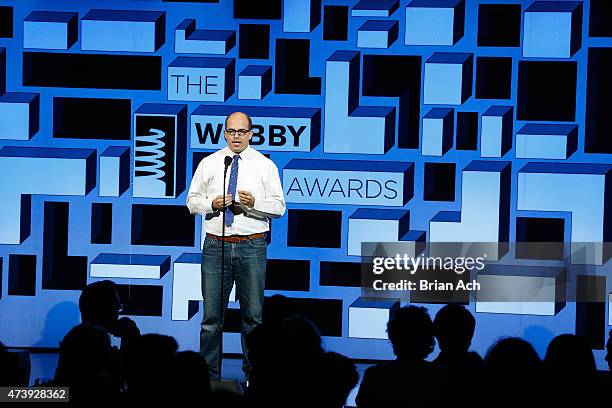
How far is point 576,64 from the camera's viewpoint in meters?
5.96

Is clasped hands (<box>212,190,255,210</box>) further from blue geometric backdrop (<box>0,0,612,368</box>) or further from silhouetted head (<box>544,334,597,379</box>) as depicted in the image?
silhouetted head (<box>544,334,597,379</box>)

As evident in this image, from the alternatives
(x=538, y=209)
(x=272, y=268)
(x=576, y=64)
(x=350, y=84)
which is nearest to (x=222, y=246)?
(x=272, y=268)

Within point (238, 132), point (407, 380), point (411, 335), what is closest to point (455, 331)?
point (411, 335)

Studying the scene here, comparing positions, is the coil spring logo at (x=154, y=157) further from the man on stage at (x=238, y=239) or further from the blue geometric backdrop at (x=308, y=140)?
the man on stage at (x=238, y=239)

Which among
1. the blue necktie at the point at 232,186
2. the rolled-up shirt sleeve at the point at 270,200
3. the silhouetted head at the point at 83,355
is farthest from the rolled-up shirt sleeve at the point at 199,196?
the silhouetted head at the point at 83,355

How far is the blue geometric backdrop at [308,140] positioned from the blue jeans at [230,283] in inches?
42.8

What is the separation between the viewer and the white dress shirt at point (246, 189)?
5062 millimetres

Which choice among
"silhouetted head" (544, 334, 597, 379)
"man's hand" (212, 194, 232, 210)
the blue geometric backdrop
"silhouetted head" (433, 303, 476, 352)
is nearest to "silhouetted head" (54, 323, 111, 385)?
"silhouetted head" (433, 303, 476, 352)

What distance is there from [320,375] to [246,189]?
2463 mm

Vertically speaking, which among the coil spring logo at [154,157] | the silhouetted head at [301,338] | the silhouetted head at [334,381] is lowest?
the silhouetted head at [334,381]

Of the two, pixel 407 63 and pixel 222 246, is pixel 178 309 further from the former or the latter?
pixel 407 63

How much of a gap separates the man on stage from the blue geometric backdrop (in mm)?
968

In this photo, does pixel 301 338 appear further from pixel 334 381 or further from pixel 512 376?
pixel 512 376

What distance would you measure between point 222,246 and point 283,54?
72.5 inches
